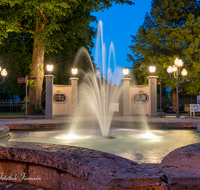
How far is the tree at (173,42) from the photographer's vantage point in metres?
21.2

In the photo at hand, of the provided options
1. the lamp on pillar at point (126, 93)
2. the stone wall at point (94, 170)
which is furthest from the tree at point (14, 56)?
the stone wall at point (94, 170)

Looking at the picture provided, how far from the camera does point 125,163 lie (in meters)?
2.07

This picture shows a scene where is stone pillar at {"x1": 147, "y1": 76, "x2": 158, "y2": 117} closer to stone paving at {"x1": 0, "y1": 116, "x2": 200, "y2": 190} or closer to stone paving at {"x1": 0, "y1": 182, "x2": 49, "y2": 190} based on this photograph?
stone paving at {"x1": 0, "y1": 116, "x2": 200, "y2": 190}

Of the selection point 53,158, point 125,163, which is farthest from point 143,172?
point 53,158

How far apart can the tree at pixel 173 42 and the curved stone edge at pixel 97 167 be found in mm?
20561

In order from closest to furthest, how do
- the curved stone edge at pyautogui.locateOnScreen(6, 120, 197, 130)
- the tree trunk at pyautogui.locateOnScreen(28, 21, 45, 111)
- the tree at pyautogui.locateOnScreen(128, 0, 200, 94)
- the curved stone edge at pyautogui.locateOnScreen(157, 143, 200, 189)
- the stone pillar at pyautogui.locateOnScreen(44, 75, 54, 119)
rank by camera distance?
1. the curved stone edge at pyautogui.locateOnScreen(157, 143, 200, 189)
2. the curved stone edge at pyautogui.locateOnScreen(6, 120, 197, 130)
3. the stone pillar at pyautogui.locateOnScreen(44, 75, 54, 119)
4. the tree trunk at pyautogui.locateOnScreen(28, 21, 45, 111)
5. the tree at pyautogui.locateOnScreen(128, 0, 200, 94)

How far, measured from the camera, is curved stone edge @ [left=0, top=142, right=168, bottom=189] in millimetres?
1686

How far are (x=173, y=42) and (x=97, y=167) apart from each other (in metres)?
23.2

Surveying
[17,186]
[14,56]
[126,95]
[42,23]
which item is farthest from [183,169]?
[14,56]

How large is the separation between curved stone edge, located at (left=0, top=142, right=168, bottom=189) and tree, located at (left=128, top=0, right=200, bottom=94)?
809 inches

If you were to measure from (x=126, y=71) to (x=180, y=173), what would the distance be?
14.0m

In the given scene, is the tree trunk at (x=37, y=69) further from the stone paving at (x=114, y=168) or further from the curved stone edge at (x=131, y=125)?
the stone paving at (x=114, y=168)

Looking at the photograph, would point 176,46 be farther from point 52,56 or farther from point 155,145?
point 155,145

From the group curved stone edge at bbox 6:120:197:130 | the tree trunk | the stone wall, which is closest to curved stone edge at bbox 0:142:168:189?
the stone wall
